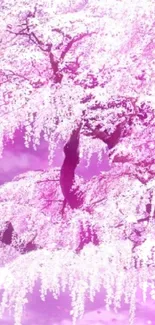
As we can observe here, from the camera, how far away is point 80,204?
447 cm

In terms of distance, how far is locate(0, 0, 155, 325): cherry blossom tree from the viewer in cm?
370

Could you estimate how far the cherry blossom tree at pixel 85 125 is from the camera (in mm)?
3701

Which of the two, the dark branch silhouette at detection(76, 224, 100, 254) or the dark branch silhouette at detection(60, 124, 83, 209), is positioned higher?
the dark branch silhouette at detection(60, 124, 83, 209)

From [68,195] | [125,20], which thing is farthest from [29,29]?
[68,195]

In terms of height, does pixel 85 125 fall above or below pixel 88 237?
above

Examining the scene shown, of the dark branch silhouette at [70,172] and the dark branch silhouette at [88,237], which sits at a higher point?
the dark branch silhouette at [70,172]

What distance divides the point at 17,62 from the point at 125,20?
46.1 inches

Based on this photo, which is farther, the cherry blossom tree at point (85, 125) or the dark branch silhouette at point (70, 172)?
the dark branch silhouette at point (70, 172)

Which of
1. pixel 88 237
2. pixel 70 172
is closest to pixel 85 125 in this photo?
pixel 70 172

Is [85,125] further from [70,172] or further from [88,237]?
[88,237]

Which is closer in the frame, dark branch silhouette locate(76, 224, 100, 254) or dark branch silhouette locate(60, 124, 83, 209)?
dark branch silhouette locate(76, 224, 100, 254)

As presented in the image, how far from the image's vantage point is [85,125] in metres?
4.44

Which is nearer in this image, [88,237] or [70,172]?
[88,237]

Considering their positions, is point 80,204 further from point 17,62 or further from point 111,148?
point 17,62
